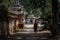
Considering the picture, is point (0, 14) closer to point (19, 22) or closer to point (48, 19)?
point (48, 19)

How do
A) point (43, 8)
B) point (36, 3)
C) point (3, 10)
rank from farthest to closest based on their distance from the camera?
point (43, 8), point (36, 3), point (3, 10)

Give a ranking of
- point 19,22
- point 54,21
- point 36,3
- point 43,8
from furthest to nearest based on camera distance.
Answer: point 19,22, point 43,8, point 36,3, point 54,21

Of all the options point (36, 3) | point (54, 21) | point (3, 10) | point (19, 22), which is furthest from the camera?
point (19, 22)

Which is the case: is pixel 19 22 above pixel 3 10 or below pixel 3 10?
below

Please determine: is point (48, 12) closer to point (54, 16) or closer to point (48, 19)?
point (48, 19)

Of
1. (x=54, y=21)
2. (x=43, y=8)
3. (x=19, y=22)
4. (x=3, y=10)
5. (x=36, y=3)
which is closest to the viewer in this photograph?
(x=3, y=10)

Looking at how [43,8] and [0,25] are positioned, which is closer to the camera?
[0,25]

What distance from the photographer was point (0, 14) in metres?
12.8

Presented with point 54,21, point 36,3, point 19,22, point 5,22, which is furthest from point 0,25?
point 19,22

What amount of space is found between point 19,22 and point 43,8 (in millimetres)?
10758

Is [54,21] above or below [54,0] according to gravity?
below

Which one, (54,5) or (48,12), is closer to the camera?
(54,5)

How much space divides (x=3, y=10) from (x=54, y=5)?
4.26m

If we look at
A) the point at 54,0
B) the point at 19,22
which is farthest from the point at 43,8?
the point at 19,22
